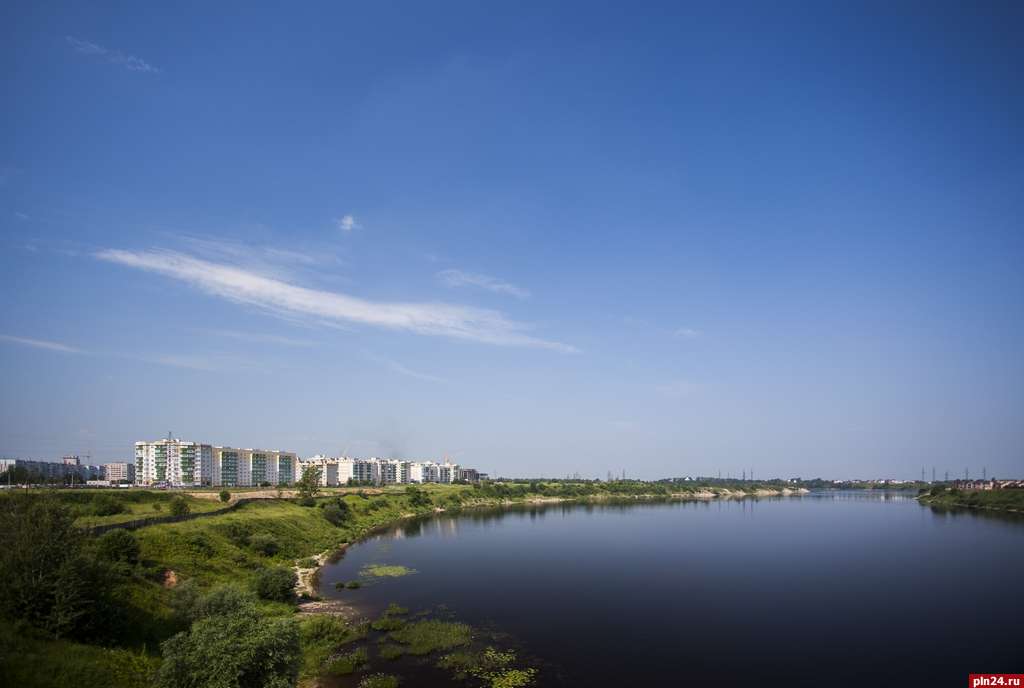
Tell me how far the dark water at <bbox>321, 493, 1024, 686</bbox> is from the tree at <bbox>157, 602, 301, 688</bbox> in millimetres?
14958

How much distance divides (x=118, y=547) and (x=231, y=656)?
21.0 m

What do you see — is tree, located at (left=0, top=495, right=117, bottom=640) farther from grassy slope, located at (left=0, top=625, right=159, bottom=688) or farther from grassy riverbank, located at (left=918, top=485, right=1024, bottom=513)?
grassy riverbank, located at (left=918, top=485, right=1024, bottom=513)

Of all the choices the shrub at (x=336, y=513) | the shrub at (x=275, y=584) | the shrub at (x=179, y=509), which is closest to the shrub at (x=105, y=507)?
the shrub at (x=179, y=509)

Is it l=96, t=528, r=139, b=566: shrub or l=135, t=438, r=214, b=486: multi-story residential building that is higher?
l=96, t=528, r=139, b=566: shrub

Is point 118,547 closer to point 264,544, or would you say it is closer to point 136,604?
point 136,604

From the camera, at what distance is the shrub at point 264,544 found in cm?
5547

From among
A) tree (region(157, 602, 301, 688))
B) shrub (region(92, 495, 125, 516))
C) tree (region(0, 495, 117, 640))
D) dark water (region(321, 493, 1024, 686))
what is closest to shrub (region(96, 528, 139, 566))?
tree (region(0, 495, 117, 640))

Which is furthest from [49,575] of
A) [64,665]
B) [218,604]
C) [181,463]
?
[181,463]

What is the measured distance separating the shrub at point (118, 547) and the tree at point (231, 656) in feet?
54.9

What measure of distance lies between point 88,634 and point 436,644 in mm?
19384

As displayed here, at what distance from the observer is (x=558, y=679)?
3106cm

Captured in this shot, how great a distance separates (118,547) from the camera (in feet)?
117

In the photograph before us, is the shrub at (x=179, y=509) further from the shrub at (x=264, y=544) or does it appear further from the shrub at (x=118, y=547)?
the shrub at (x=118, y=547)

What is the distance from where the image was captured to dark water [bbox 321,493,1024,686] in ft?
115
